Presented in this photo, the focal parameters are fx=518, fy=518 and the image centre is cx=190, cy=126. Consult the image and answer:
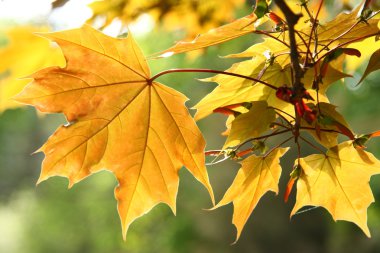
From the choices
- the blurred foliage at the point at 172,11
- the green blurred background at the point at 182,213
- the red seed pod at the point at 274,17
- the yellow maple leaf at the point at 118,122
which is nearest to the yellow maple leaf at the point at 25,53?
the blurred foliage at the point at 172,11

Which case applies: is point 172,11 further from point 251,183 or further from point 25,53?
point 251,183

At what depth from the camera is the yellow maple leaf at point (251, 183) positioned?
463mm

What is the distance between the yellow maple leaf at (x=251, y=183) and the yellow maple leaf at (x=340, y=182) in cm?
3

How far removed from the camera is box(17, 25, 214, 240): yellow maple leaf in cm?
43

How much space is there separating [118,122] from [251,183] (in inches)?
5.2

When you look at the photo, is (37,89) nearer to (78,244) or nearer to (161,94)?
(161,94)

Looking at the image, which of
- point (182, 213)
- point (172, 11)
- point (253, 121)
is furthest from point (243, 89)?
point (182, 213)

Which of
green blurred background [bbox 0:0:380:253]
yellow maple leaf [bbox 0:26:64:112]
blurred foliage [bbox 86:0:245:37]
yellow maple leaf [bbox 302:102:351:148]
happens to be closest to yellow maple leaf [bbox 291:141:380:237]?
yellow maple leaf [bbox 302:102:351:148]

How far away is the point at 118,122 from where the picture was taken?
1.51 ft

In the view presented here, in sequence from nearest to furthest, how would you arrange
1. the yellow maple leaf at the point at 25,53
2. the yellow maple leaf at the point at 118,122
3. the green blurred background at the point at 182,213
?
the yellow maple leaf at the point at 118,122 < the yellow maple leaf at the point at 25,53 < the green blurred background at the point at 182,213

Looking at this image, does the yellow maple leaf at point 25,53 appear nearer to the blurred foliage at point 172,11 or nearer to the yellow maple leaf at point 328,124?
the blurred foliage at point 172,11

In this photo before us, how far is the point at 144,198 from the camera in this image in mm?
483

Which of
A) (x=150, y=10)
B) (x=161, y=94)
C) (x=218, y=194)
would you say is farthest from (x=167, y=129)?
(x=218, y=194)

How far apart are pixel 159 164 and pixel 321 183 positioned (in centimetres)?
15
